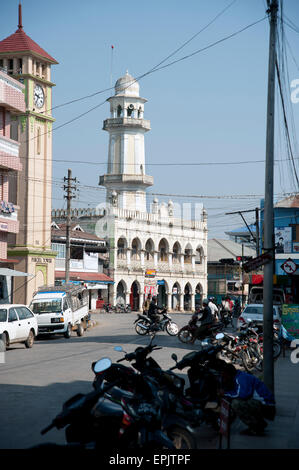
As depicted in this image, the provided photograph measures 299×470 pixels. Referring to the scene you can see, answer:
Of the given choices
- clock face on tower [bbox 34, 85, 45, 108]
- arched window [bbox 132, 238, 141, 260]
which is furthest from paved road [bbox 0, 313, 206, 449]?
arched window [bbox 132, 238, 141, 260]

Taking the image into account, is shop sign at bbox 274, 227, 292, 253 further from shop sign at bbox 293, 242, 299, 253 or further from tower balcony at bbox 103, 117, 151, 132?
tower balcony at bbox 103, 117, 151, 132

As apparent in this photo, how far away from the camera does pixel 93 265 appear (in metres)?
63.3

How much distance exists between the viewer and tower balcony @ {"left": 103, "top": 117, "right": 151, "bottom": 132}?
74.9 meters

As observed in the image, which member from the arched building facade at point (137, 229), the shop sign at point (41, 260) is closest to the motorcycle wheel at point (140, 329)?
the shop sign at point (41, 260)

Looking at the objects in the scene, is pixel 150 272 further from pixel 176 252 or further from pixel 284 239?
pixel 284 239

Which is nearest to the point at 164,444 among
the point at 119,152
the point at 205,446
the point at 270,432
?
the point at 205,446

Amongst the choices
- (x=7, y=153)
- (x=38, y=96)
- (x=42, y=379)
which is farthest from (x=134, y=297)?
(x=42, y=379)

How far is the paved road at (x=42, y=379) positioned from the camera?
9.20 m

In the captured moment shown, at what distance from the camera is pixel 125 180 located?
74750 mm

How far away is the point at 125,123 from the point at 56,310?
4928 cm

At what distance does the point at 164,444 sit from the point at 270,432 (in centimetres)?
345

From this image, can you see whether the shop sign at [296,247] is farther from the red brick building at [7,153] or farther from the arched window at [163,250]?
the arched window at [163,250]

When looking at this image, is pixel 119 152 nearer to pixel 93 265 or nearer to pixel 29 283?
pixel 93 265

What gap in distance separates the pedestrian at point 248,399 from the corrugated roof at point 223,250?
7824cm
